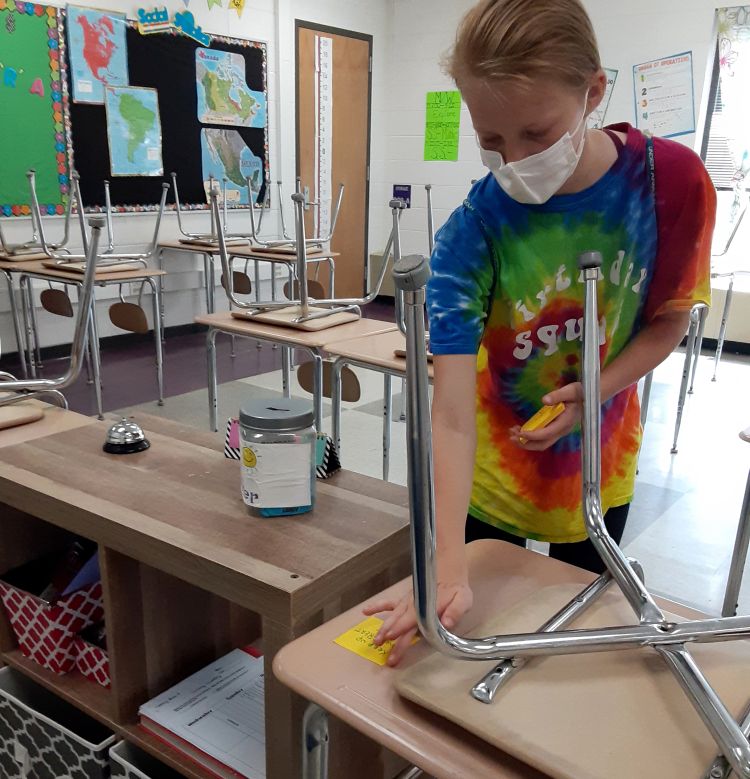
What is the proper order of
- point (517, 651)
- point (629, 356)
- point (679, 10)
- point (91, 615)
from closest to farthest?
point (517, 651) → point (629, 356) → point (91, 615) → point (679, 10)

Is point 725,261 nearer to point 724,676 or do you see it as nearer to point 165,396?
point 165,396

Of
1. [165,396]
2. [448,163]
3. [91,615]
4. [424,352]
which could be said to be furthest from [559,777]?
[448,163]

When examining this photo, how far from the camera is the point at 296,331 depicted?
2367mm

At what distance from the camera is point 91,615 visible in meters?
1.15

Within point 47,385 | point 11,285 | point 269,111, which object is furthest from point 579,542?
point 269,111

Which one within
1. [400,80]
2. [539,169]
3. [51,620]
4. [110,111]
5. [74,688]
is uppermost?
[400,80]

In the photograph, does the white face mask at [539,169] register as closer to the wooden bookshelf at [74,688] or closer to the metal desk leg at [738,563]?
the wooden bookshelf at [74,688]

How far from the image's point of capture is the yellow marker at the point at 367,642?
649mm

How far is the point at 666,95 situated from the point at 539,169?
4.56 m

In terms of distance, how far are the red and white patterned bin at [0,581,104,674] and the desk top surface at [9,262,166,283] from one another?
7.62 ft

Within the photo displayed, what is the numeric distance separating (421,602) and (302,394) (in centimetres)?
328

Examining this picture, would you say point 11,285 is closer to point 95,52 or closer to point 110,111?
point 110,111

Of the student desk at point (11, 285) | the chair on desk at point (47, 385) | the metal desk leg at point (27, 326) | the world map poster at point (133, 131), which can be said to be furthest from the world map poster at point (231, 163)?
the chair on desk at point (47, 385)

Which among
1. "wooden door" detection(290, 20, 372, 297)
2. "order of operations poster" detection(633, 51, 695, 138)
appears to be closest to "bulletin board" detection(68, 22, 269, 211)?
"wooden door" detection(290, 20, 372, 297)
